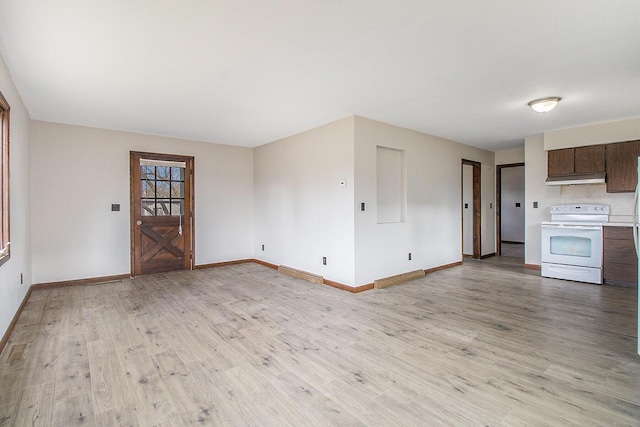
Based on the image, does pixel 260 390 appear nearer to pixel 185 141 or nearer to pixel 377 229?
pixel 377 229

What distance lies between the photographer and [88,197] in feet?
16.3

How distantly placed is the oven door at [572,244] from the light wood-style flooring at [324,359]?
66cm

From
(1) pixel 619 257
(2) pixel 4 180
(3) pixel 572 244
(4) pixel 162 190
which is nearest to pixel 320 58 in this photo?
(2) pixel 4 180

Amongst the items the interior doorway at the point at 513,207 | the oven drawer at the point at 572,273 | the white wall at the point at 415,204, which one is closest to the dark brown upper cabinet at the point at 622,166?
the oven drawer at the point at 572,273

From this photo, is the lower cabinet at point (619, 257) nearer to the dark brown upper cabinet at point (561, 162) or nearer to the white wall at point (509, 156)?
the dark brown upper cabinet at point (561, 162)

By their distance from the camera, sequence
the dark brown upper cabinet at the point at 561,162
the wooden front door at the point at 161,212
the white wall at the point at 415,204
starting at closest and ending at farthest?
the white wall at the point at 415,204 < the dark brown upper cabinet at the point at 561,162 < the wooden front door at the point at 161,212

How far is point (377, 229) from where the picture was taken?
4.70 meters

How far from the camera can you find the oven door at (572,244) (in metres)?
4.73

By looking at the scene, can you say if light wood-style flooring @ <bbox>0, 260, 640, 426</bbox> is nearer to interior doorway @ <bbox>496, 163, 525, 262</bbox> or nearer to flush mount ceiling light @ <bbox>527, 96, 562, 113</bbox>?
flush mount ceiling light @ <bbox>527, 96, 562, 113</bbox>

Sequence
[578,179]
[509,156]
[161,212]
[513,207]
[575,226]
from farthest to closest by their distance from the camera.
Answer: [513,207]
[509,156]
[161,212]
[578,179]
[575,226]

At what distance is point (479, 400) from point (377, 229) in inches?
Answer: 114

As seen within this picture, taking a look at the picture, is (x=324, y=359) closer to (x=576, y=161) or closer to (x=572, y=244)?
(x=572, y=244)

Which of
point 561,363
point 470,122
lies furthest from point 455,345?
point 470,122

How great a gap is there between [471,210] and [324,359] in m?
5.78
